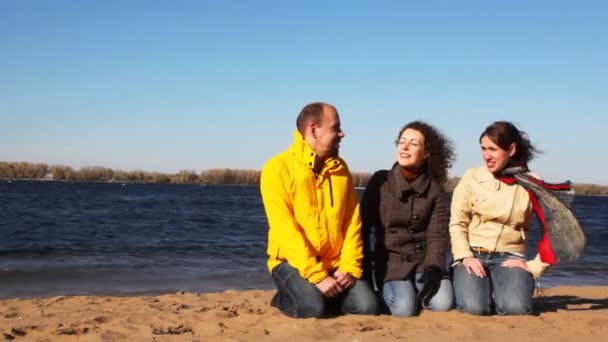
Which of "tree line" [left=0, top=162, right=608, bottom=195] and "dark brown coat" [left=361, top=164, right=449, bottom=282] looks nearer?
"dark brown coat" [left=361, top=164, right=449, bottom=282]

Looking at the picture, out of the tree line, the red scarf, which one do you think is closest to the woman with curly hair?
the red scarf

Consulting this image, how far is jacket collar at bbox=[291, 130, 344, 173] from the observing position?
15.0ft

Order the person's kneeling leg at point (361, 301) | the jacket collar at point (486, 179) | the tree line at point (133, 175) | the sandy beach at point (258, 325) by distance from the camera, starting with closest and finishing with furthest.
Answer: the sandy beach at point (258, 325), the person's kneeling leg at point (361, 301), the jacket collar at point (486, 179), the tree line at point (133, 175)

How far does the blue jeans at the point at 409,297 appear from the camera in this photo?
4.74 m

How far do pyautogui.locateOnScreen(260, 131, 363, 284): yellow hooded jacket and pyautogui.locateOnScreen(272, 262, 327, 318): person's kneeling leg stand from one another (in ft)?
0.26

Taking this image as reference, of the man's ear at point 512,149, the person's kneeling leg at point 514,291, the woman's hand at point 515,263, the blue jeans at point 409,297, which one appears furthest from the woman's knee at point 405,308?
the man's ear at point 512,149

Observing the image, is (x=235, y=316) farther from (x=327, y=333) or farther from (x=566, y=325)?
(x=566, y=325)

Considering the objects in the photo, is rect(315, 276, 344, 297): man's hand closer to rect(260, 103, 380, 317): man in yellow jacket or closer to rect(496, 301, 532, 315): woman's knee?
rect(260, 103, 380, 317): man in yellow jacket

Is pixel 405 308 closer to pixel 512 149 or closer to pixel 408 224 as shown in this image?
pixel 408 224

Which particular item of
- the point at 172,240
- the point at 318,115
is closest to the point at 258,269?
the point at 172,240

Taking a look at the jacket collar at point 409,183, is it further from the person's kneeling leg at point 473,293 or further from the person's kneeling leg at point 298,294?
the person's kneeling leg at point 298,294

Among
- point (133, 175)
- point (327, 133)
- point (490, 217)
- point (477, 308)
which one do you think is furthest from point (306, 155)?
point (133, 175)

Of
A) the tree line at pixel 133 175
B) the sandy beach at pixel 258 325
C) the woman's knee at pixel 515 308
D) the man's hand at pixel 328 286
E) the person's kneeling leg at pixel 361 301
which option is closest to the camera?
the sandy beach at pixel 258 325

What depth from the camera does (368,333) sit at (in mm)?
4168
